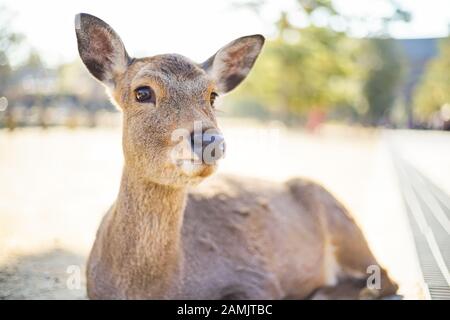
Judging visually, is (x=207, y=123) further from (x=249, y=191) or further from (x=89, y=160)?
(x=89, y=160)

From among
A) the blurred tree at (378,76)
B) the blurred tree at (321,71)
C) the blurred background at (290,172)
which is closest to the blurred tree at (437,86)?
the blurred background at (290,172)

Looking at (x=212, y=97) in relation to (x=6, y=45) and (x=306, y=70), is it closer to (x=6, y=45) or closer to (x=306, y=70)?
(x=6, y=45)

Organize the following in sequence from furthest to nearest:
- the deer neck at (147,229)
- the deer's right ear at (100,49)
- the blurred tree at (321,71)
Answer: the blurred tree at (321,71) → the deer's right ear at (100,49) → the deer neck at (147,229)

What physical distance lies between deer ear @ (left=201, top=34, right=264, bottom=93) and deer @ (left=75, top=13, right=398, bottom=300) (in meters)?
0.01

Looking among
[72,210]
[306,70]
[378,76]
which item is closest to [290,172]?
[72,210]

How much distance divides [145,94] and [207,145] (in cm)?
92

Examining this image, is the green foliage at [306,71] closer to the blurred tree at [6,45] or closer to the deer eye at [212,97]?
the blurred tree at [6,45]

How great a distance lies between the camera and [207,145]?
136 inches

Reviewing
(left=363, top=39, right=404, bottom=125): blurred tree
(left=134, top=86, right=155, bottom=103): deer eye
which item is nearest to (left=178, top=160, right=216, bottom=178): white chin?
(left=134, top=86, right=155, bottom=103): deer eye

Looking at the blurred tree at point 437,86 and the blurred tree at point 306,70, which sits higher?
the blurred tree at point 306,70

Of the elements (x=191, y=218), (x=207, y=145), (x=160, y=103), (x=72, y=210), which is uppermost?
(x=160, y=103)

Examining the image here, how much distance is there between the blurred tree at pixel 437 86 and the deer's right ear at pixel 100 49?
3048mm

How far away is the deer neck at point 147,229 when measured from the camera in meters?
4.09
